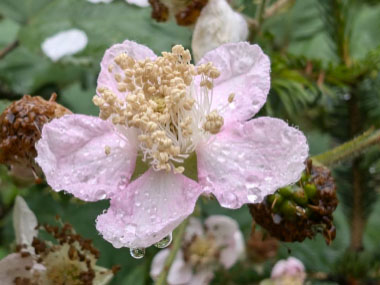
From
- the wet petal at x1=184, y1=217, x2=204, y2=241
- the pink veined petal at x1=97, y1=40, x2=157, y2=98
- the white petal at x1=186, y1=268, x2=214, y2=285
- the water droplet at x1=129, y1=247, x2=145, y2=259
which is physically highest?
the pink veined petal at x1=97, y1=40, x2=157, y2=98

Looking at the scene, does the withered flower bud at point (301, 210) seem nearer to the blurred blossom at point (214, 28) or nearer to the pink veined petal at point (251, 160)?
the pink veined petal at point (251, 160)

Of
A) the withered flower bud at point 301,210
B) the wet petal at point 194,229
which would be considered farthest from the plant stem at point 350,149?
the wet petal at point 194,229

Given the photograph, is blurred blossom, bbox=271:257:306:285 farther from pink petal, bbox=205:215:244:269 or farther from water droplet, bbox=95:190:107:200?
water droplet, bbox=95:190:107:200

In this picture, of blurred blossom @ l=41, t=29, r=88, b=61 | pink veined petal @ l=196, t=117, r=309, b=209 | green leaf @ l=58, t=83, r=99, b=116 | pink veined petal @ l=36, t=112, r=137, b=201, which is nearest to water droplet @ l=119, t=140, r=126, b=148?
pink veined petal @ l=36, t=112, r=137, b=201

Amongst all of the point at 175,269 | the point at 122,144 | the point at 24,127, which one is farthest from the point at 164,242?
the point at 175,269

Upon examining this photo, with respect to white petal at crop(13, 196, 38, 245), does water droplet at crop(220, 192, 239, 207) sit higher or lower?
higher

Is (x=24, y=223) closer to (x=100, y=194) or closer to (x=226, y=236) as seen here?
(x=100, y=194)

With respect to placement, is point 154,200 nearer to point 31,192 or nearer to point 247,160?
point 247,160

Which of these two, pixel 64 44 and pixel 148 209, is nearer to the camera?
pixel 148 209
